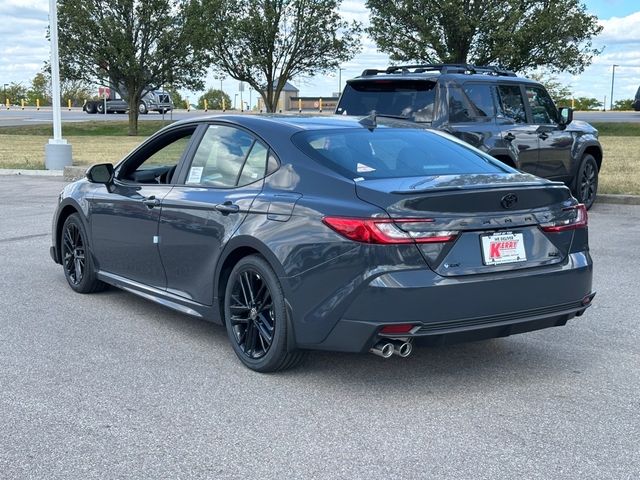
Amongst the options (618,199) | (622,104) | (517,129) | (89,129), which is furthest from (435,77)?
(622,104)

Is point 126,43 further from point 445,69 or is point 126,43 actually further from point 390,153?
point 390,153

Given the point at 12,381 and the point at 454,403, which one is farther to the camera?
the point at 12,381

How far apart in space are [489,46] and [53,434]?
28480mm

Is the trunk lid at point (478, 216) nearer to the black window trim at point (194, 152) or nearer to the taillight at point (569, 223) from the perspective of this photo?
the taillight at point (569, 223)

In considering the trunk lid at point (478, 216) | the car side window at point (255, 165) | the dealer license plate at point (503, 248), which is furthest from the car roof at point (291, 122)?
the dealer license plate at point (503, 248)

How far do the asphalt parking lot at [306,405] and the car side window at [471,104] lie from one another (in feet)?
13.1

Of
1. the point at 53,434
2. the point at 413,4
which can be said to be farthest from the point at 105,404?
the point at 413,4

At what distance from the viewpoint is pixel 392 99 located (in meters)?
10.2

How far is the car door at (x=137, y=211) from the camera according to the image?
19.9 feet

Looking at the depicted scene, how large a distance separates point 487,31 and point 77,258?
25.4 m

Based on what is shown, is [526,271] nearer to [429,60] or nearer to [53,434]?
[53,434]

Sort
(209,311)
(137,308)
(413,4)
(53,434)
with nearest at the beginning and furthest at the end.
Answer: (53,434)
(209,311)
(137,308)
(413,4)

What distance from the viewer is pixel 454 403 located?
459cm

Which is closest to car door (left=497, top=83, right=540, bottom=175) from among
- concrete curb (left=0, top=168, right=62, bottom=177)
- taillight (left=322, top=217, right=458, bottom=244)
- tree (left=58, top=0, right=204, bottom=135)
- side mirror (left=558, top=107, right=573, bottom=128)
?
side mirror (left=558, top=107, right=573, bottom=128)
